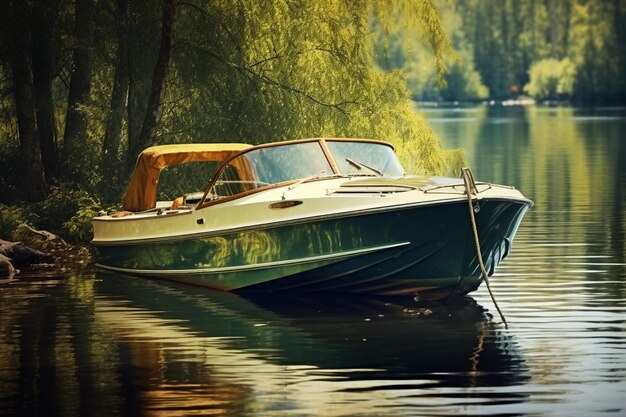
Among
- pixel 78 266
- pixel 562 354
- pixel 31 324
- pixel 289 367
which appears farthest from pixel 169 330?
pixel 78 266

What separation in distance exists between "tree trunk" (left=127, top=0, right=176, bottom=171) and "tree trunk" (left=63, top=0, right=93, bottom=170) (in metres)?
1.12

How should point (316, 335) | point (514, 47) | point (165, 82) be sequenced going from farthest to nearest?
point (514, 47), point (165, 82), point (316, 335)

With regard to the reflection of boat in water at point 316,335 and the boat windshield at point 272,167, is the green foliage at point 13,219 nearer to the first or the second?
the reflection of boat in water at point 316,335

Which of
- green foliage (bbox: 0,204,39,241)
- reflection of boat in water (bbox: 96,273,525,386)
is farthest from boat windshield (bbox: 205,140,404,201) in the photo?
green foliage (bbox: 0,204,39,241)

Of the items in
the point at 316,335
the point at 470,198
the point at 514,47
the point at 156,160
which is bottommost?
the point at 316,335

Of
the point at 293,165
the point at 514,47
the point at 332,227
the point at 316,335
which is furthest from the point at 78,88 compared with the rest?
the point at 514,47

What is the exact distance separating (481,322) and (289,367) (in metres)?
3.18

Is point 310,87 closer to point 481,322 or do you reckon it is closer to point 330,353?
point 481,322

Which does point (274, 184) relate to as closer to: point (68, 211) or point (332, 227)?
point (332, 227)

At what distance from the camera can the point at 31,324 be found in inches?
666

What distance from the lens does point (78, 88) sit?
89.9 ft

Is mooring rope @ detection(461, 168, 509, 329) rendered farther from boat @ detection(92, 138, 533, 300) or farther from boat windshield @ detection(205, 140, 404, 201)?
boat windshield @ detection(205, 140, 404, 201)

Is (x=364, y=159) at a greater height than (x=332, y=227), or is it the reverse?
(x=364, y=159)

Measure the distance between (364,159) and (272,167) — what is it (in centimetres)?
115
